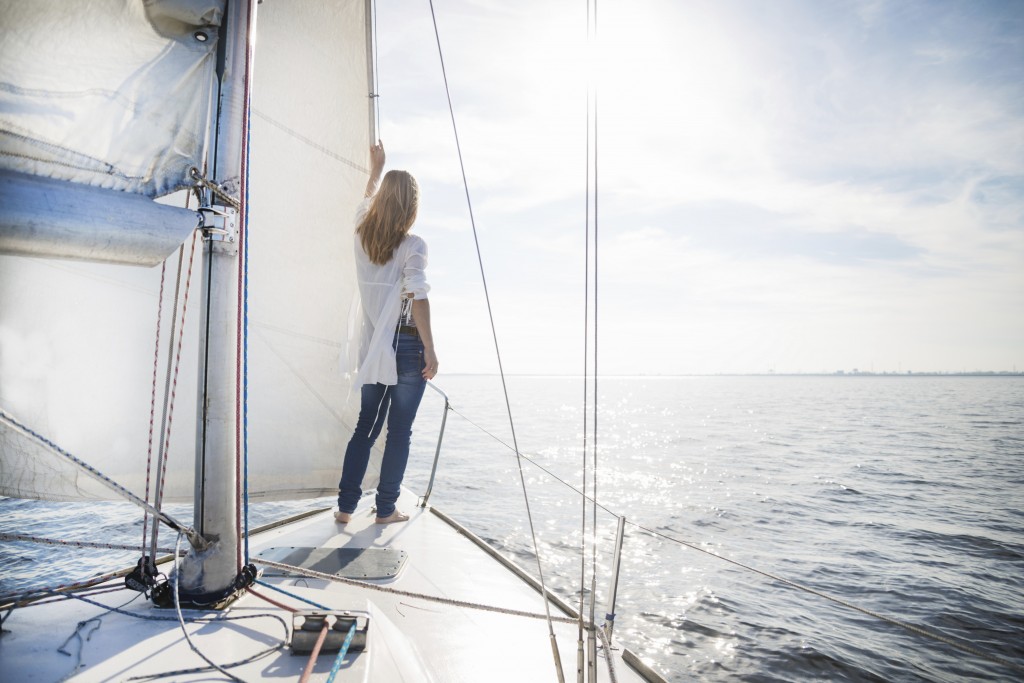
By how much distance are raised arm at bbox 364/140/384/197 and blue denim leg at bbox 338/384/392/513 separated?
1158 mm

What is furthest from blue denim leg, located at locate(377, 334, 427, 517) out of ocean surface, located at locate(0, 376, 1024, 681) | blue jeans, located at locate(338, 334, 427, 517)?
ocean surface, located at locate(0, 376, 1024, 681)

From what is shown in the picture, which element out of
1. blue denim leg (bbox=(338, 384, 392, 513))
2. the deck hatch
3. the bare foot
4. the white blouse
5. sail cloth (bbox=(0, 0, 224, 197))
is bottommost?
the bare foot

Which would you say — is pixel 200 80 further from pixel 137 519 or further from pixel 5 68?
pixel 137 519

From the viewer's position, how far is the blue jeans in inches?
96.3

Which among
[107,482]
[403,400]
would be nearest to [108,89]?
[107,482]

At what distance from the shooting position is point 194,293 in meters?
2.33

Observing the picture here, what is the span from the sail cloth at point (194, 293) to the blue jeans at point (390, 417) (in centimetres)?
32

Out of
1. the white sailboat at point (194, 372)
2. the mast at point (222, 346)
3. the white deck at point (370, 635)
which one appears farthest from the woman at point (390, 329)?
the mast at point (222, 346)

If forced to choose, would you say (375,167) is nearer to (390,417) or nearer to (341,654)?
(390,417)

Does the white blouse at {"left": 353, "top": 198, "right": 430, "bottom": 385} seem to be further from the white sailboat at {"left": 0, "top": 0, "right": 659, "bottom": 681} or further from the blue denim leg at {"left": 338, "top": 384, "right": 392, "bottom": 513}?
the white sailboat at {"left": 0, "top": 0, "right": 659, "bottom": 681}

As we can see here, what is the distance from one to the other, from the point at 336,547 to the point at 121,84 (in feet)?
6.26

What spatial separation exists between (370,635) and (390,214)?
1819 mm

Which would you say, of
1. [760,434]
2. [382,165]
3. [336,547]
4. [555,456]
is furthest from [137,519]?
[760,434]

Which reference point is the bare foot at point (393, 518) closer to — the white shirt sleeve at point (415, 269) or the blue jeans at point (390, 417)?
the blue jeans at point (390, 417)
